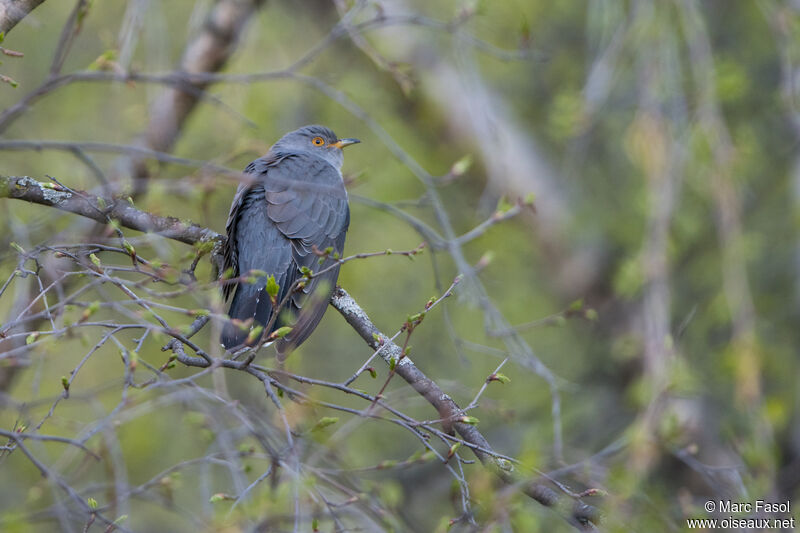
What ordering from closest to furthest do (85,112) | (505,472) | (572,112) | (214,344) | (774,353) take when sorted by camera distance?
1. (214,344)
2. (505,472)
3. (572,112)
4. (774,353)
5. (85,112)

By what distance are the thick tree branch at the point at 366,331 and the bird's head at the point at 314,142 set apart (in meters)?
2.38

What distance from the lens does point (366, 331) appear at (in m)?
3.35

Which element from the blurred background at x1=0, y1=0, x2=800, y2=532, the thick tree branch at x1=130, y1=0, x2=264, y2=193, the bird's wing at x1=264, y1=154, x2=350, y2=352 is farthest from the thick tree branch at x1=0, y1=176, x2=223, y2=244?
the thick tree branch at x1=130, y1=0, x2=264, y2=193

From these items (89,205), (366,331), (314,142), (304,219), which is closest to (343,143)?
(314,142)

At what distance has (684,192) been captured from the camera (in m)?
6.96

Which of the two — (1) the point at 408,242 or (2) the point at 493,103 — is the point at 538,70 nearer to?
(2) the point at 493,103

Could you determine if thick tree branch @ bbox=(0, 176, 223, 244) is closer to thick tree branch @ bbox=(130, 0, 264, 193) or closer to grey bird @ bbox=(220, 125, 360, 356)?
grey bird @ bbox=(220, 125, 360, 356)

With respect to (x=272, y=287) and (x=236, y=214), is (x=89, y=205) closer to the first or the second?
(x=272, y=287)

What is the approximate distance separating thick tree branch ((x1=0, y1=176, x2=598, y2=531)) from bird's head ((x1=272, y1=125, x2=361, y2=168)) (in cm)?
238

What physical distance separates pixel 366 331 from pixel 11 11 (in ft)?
6.41

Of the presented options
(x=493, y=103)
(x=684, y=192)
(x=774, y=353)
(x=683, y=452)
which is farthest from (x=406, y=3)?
(x=683, y=452)

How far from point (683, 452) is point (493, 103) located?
456 centimetres

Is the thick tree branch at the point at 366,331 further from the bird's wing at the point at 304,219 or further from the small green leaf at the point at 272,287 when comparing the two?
the bird's wing at the point at 304,219

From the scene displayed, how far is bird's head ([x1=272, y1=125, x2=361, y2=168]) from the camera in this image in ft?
19.8
